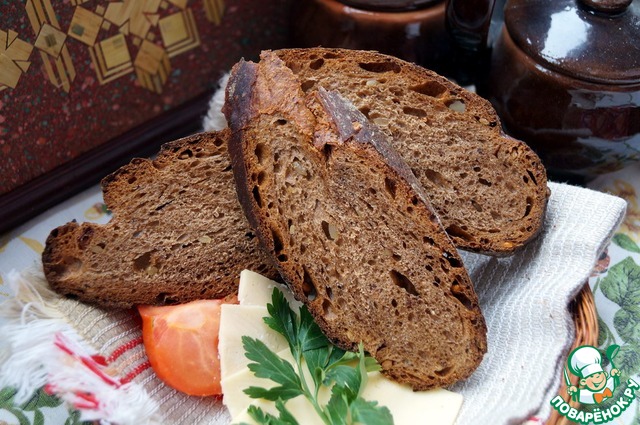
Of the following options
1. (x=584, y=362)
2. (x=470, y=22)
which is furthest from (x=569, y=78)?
(x=584, y=362)

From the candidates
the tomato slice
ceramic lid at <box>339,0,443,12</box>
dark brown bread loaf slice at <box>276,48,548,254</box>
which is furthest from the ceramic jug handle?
the tomato slice

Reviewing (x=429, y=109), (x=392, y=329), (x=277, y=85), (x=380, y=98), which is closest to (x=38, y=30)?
(x=277, y=85)

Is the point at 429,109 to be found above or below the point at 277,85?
below

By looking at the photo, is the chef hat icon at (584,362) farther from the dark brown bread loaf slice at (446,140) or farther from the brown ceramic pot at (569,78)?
the brown ceramic pot at (569,78)

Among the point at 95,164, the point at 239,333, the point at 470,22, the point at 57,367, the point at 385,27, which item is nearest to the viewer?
the point at 57,367

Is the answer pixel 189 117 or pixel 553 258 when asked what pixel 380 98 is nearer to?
pixel 553 258

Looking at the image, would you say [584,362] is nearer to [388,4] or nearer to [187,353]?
[187,353]

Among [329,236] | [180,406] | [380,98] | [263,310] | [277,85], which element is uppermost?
[277,85]
